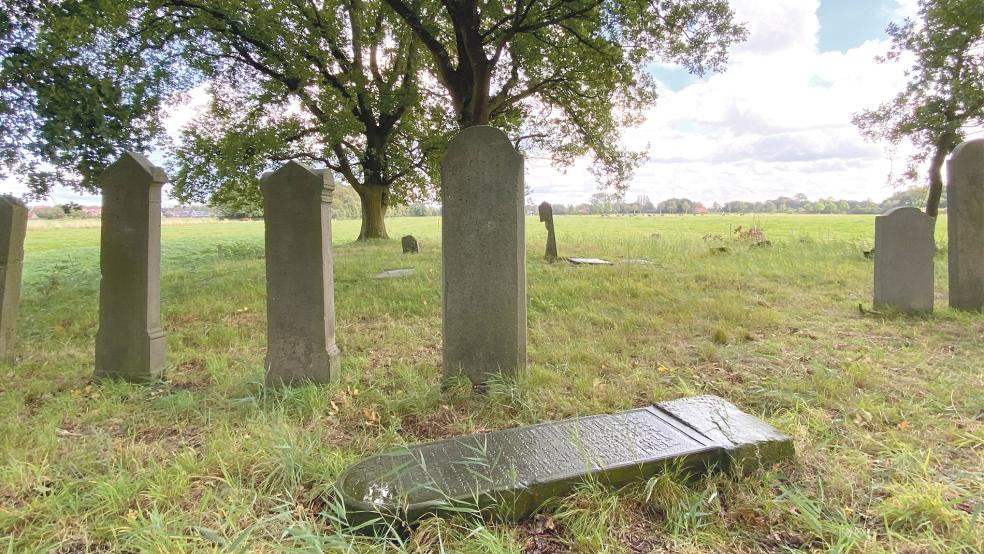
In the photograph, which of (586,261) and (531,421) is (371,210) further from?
(531,421)

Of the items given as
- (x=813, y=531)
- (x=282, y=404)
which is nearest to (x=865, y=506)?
(x=813, y=531)

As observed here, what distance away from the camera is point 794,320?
5.67 metres

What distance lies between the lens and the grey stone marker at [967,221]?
5672 millimetres

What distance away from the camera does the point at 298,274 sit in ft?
12.4

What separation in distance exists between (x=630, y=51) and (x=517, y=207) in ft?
31.8

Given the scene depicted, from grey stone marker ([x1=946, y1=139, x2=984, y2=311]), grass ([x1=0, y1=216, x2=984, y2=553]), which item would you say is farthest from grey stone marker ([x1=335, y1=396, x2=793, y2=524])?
grey stone marker ([x1=946, y1=139, x2=984, y2=311])

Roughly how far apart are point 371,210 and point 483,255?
15873mm

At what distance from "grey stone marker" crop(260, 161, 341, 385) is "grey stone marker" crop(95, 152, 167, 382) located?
102 centimetres

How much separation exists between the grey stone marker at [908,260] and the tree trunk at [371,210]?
1587 centimetres

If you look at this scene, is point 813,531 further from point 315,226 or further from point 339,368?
point 315,226

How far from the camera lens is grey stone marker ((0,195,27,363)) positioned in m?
4.18

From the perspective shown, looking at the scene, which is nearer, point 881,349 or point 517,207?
point 517,207

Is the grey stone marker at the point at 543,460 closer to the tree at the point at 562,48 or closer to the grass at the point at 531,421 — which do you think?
the grass at the point at 531,421

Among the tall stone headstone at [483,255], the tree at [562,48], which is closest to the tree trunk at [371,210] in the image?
the tree at [562,48]
